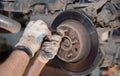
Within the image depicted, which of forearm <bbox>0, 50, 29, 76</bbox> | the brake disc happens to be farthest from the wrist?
the brake disc

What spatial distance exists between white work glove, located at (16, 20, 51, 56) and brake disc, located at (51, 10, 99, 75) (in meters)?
0.17

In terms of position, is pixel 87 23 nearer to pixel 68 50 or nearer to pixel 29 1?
pixel 68 50

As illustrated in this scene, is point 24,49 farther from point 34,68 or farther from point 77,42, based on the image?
point 77,42

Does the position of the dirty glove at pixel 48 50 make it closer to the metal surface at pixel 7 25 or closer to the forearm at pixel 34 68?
the forearm at pixel 34 68

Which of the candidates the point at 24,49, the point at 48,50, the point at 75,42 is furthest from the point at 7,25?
the point at 75,42

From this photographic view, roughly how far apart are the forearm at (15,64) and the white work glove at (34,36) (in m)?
0.05

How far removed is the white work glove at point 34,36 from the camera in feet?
3.09

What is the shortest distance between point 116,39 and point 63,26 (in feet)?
2.85

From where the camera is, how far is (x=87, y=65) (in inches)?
45.1

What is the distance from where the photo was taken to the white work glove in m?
0.94

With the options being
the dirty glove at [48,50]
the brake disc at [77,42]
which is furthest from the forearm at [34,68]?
the brake disc at [77,42]

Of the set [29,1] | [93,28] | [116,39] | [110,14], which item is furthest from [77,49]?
[116,39]

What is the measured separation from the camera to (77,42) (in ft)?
3.78

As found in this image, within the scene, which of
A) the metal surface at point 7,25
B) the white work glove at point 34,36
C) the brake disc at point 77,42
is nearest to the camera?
the metal surface at point 7,25
